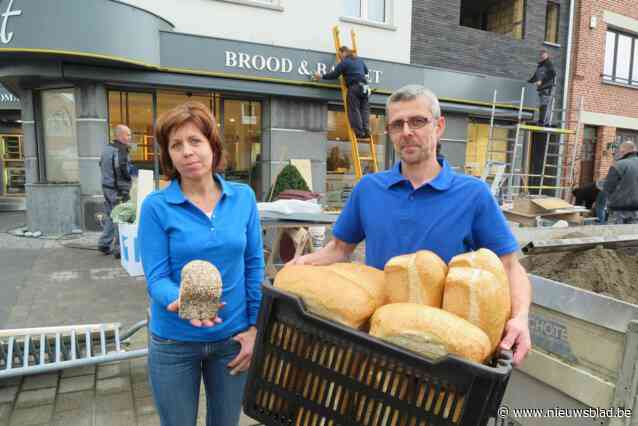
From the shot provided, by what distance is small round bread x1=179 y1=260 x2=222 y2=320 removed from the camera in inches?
51.8

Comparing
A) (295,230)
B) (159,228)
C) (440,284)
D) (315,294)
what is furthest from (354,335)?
(295,230)

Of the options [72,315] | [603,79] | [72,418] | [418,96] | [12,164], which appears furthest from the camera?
[12,164]

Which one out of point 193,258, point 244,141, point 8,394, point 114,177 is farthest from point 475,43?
point 8,394

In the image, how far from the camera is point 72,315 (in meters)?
4.20

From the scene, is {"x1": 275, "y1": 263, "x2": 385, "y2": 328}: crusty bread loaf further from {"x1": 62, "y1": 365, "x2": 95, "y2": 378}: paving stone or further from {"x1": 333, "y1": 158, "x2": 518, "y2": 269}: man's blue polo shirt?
{"x1": 62, "y1": 365, "x2": 95, "y2": 378}: paving stone

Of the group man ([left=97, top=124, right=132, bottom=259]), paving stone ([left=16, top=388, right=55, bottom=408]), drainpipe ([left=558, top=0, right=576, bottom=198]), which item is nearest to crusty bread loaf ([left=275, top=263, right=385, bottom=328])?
paving stone ([left=16, top=388, right=55, bottom=408])

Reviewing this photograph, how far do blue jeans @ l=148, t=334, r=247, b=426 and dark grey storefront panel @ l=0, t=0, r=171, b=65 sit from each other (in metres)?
6.47

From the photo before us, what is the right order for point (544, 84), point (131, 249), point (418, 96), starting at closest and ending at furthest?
point (418, 96) → point (131, 249) → point (544, 84)

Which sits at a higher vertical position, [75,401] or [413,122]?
[413,122]

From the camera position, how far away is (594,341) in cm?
175

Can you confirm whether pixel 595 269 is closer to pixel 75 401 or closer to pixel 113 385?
pixel 113 385

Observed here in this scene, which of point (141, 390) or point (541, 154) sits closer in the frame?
point (141, 390)

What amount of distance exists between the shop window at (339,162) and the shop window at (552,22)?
6437 mm

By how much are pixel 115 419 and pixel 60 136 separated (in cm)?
711
